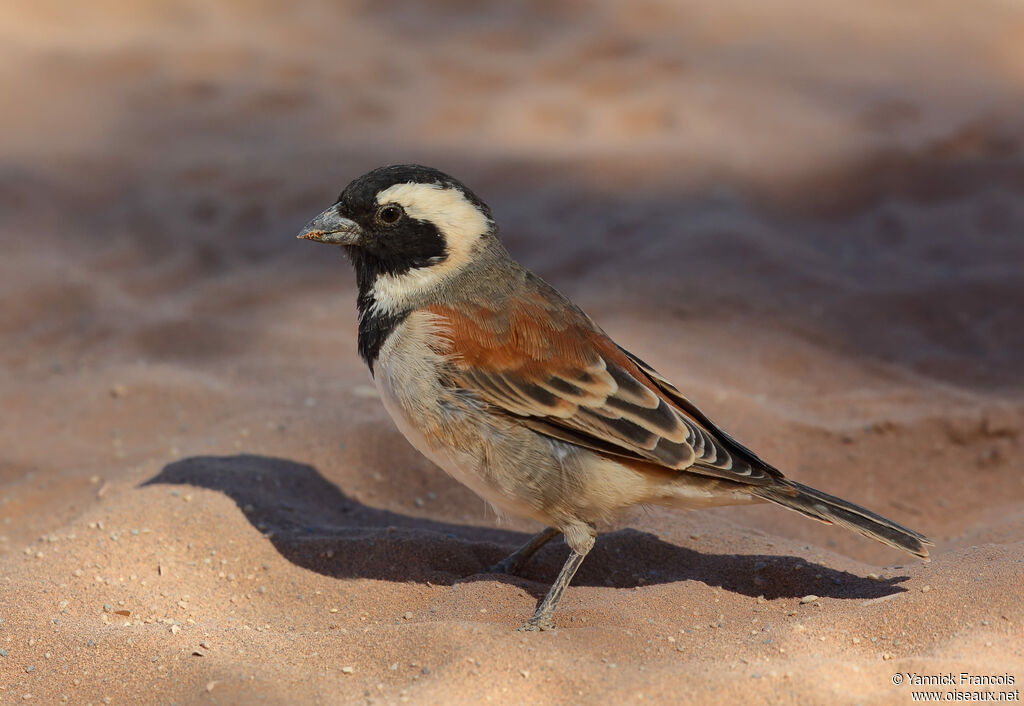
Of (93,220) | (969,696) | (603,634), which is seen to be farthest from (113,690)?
(93,220)

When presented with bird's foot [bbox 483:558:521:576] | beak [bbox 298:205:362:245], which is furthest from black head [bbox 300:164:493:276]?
bird's foot [bbox 483:558:521:576]

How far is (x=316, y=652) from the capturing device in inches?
156

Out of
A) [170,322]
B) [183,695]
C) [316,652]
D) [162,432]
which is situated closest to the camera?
[183,695]

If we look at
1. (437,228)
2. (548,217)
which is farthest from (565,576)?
(548,217)

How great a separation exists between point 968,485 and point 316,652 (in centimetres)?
400

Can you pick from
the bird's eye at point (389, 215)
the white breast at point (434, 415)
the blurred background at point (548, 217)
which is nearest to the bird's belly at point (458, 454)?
the white breast at point (434, 415)

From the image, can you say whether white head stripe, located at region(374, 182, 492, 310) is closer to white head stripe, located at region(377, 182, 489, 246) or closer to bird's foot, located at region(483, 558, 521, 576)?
white head stripe, located at region(377, 182, 489, 246)

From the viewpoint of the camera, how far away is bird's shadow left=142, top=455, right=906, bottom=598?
471 centimetres

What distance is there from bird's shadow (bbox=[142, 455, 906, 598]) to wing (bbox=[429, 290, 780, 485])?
0.53 metres

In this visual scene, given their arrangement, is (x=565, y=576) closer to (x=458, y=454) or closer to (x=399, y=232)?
(x=458, y=454)

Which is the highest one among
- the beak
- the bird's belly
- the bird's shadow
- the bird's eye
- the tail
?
the bird's eye

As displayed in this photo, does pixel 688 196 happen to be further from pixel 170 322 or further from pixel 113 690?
pixel 113 690

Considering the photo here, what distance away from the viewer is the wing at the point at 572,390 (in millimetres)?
4422

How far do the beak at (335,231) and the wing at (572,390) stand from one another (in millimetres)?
528
